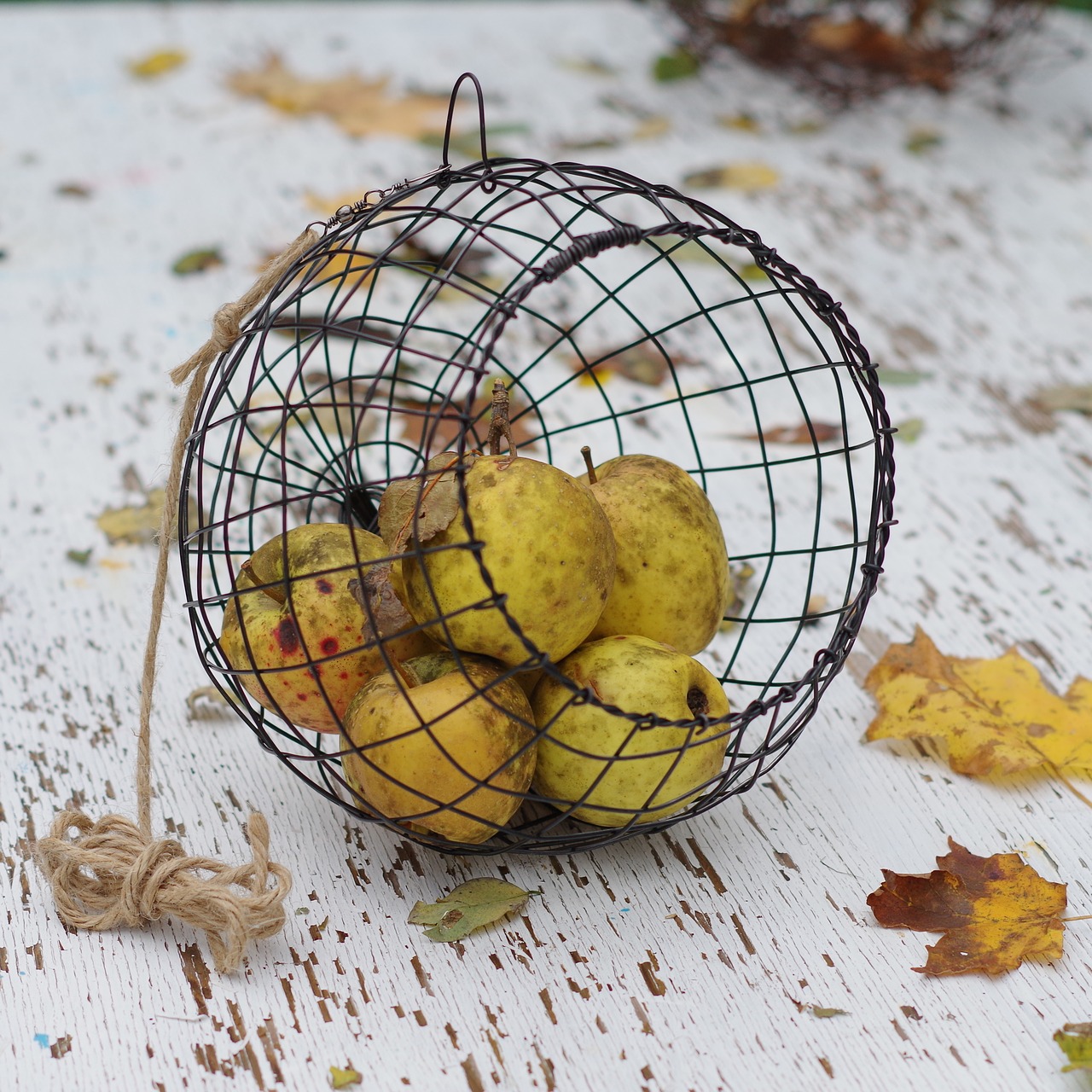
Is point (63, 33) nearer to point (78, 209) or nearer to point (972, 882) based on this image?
point (78, 209)

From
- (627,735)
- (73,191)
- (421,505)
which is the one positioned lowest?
(73,191)

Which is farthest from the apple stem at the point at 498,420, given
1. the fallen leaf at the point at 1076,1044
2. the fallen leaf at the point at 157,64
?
the fallen leaf at the point at 157,64

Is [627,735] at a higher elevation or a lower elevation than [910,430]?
higher

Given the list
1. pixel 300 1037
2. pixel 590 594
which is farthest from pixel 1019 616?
pixel 300 1037

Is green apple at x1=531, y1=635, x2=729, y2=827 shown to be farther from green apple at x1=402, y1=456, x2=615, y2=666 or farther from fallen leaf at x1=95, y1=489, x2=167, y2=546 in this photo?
fallen leaf at x1=95, y1=489, x2=167, y2=546

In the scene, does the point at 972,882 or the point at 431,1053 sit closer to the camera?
the point at 431,1053

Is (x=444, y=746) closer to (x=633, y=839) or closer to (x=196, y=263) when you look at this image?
(x=633, y=839)

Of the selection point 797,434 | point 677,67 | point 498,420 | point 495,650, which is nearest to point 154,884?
point 495,650
